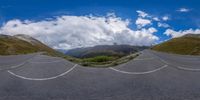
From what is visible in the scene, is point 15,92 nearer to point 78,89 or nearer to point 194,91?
point 78,89

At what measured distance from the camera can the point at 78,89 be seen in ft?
23.9

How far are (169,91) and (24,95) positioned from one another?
3.12 metres

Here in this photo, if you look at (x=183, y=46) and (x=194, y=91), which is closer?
(x=194, y=91)

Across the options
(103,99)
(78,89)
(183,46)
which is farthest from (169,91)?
(183,46)

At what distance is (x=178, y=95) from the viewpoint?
608 centimetres

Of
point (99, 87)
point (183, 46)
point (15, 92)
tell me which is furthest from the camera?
point (183, 46)

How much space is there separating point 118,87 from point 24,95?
2.30 meters

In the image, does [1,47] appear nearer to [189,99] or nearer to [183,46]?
[183,46]

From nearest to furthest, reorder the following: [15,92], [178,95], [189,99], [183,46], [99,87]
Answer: [189,99], [178,95], [15,92], [99,87], [183,46]

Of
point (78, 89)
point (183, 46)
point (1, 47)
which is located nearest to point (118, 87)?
point (78, 89)

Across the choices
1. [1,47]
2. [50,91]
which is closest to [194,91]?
[50,91]

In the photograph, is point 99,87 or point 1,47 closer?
point 99,87

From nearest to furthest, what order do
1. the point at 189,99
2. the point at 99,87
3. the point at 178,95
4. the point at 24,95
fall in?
the point at 189,99, the point at 178,95, the point at 24,95, the point at 99,87

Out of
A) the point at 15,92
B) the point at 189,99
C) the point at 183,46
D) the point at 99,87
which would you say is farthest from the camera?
the point at 183,46
